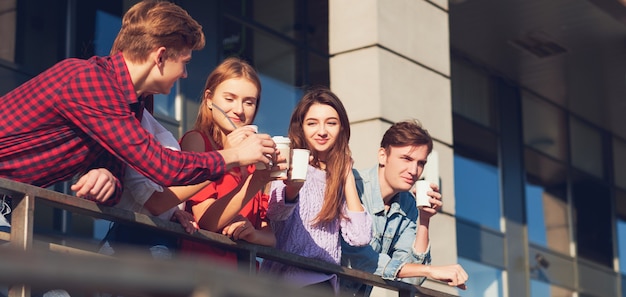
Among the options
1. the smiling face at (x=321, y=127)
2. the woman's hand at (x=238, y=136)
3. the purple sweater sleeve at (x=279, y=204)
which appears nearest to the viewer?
the woman's hand at (x=238, y=136)

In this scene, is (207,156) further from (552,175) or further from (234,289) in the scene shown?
(552,175)

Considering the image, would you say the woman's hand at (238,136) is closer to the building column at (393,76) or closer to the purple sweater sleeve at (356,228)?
the purple sweater sleeve at (356,228)

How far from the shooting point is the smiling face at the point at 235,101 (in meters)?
4.46

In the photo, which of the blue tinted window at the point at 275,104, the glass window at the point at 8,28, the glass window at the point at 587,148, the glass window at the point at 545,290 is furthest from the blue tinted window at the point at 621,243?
the glass window at the point at 8,28

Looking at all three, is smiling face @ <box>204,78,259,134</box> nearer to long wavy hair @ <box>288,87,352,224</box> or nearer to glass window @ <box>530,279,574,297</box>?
long wavy hair @ <box>288,87,352,224</box>

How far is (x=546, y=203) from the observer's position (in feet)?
59.1

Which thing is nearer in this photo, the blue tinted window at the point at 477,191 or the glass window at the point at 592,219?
the blue tinted window at the point at 477,191

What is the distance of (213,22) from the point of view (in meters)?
10.6

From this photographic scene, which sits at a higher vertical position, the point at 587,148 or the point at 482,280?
the point at 587,148

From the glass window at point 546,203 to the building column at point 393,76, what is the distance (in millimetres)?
7664

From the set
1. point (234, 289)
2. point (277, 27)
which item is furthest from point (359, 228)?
point (277, 27)

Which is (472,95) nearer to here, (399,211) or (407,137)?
(407,137)

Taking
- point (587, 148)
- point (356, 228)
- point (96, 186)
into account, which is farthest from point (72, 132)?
point (587, 148)

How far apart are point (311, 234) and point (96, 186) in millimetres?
1545
